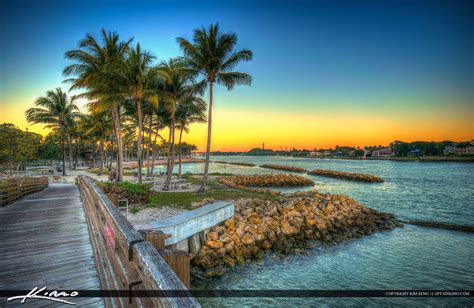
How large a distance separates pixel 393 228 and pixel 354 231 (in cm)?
345

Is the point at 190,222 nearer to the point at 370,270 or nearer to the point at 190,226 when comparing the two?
the point at 190,226

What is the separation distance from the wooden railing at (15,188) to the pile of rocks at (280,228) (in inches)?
346

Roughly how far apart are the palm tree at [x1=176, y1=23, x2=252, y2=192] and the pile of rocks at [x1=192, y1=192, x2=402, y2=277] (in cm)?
764

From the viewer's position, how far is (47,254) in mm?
5297

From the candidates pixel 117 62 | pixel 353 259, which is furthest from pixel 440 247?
pixel 117 62

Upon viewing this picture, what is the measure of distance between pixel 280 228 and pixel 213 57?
12.8m

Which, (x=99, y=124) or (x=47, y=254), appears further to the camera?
(x=99, y=124)

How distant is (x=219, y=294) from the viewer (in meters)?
7.60

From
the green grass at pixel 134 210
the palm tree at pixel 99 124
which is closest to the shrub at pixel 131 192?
the green grass at pixel 134 210

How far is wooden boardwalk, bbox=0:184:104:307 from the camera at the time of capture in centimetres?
407

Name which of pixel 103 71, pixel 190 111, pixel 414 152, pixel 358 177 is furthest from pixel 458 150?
pixel 103 71

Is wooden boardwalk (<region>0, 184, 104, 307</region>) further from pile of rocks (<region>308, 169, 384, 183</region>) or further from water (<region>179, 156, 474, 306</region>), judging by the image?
pile of rocks (<region>308, 169, 384, 183</region>)

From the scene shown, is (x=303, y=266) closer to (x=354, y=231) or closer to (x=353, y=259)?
(x=353, y=259)

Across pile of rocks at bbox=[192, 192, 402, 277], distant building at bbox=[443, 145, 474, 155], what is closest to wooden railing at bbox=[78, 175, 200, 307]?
pile of rocks at bbox=[192, 192, 402, 277]
